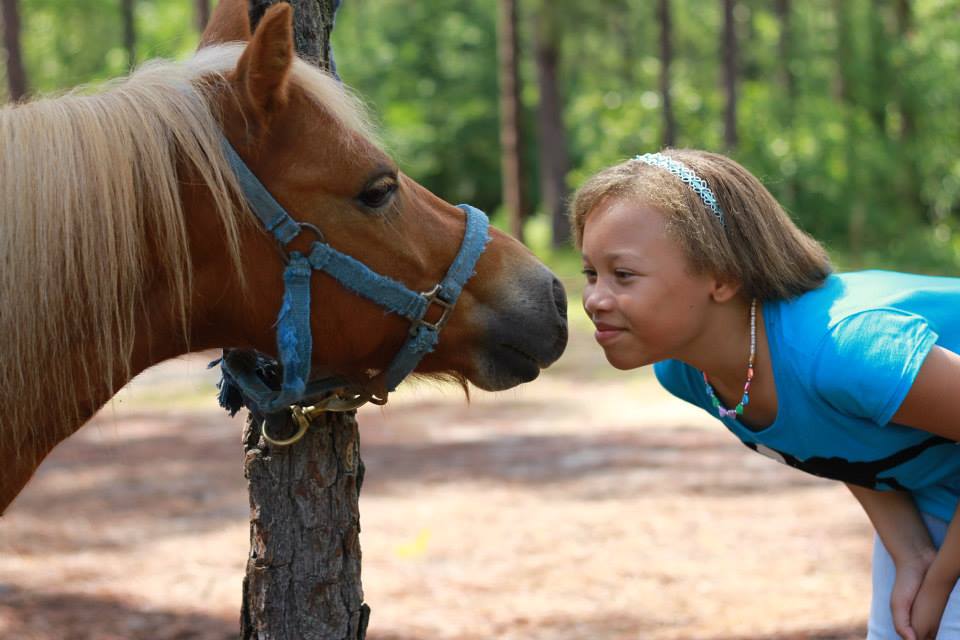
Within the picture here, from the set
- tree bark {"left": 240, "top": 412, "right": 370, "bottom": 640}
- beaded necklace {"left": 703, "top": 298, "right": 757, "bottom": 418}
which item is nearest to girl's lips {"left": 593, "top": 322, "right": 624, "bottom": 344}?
beaded necklace {"left": 703, "top": 298, "right": 757, "bottom": 418}

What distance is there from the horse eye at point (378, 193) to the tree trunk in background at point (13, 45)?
1090cm

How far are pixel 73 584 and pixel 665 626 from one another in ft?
9.46

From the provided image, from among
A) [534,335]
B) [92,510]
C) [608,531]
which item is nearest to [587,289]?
[534,335]

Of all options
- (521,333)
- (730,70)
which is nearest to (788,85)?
(730,70)

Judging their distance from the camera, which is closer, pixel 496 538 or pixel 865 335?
pixel 865 335

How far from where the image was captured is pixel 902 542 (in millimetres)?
2473

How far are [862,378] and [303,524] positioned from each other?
1.46 m

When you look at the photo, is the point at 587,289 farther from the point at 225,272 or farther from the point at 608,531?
the point at 608,531

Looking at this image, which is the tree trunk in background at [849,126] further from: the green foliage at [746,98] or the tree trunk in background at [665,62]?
the tree trunk in background at [665,62]

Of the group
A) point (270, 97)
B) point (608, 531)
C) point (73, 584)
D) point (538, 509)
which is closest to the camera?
point (270, 97)

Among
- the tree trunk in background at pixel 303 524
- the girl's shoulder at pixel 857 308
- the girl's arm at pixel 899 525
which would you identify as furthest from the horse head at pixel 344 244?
the girl's arm at pixel 899 525

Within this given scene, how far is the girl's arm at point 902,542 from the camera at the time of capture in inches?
93.8

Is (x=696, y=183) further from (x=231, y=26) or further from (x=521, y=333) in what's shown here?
(x=231, y=26)

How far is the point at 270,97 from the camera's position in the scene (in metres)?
2.02
